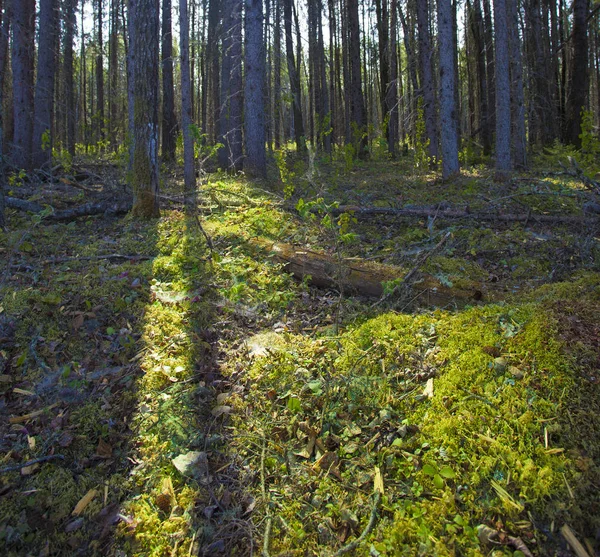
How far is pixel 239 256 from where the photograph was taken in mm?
5105

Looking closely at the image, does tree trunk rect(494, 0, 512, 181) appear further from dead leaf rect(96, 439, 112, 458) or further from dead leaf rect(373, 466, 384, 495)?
dead leaf rect(96, 439, 112, 458)

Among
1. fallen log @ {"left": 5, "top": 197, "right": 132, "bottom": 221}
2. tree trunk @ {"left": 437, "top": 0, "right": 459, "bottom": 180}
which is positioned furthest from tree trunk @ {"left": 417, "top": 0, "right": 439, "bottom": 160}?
fallen log @ {"left": 5, "top": 197, "right": 132, "bottom": 221}

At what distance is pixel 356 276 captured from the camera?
166 inches

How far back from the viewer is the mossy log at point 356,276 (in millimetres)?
3756

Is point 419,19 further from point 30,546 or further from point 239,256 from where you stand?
point 30,546

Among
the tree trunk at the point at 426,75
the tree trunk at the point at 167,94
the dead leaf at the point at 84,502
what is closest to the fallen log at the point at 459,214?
the dead leaf at the point at 84,502

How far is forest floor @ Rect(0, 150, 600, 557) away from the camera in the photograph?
1935mm

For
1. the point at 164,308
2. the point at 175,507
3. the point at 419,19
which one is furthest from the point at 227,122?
the point at 175,507

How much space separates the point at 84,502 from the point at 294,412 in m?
1.22

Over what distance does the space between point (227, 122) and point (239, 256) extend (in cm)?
824

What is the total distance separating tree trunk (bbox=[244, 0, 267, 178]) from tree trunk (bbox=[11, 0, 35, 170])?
5.26 metres

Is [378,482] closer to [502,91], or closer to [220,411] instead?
[220,411]

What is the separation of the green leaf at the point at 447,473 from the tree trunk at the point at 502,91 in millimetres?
8502

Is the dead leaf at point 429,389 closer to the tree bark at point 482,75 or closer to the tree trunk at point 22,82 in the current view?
the tree trunk at point 22,82
